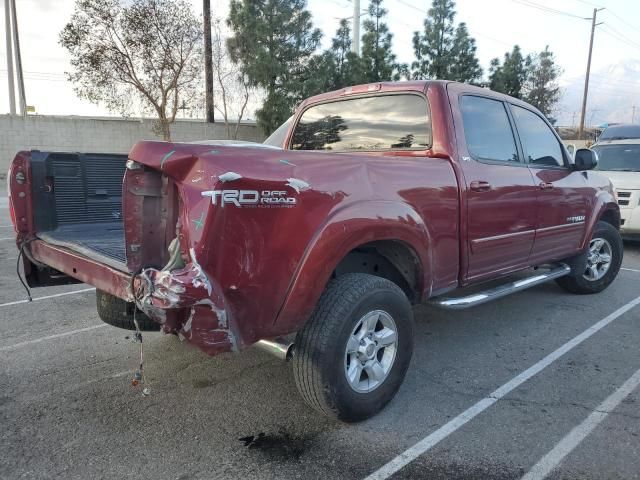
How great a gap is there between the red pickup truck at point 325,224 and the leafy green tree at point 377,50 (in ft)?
60.7

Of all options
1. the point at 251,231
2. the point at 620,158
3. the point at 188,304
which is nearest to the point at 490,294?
the point at 251,231

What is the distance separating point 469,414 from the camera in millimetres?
3113

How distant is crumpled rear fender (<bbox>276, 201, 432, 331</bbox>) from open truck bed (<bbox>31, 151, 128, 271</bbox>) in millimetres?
1088

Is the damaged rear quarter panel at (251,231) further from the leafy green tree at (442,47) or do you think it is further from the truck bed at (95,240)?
the leafy green tree at (442,47)

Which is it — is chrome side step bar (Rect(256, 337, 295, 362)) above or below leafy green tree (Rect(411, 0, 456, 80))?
below

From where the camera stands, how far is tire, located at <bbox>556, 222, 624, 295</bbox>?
217 inches

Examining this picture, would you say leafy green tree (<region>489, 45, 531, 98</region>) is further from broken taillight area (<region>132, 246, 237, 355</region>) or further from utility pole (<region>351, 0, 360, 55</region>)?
broken taillight area (<region>132, 246, 237, 355</region>)

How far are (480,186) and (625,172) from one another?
656cm

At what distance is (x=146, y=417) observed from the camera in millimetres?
3029

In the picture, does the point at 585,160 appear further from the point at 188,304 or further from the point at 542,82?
the point at 542,82

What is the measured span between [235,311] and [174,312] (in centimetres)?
27

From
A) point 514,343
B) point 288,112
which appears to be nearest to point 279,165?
point 514,343

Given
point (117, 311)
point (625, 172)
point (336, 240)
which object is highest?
point (625, 172)

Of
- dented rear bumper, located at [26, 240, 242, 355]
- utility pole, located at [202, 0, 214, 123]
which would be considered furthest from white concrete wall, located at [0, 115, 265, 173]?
dented rear bumper, located at [26, 240, 242, 355]
